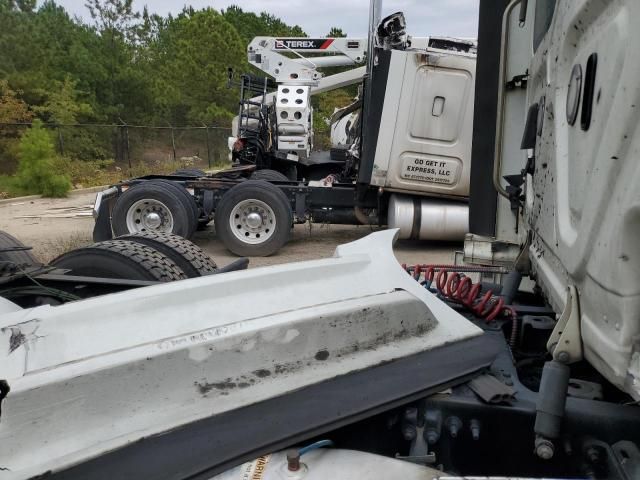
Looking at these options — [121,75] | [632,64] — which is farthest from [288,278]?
[121,75]

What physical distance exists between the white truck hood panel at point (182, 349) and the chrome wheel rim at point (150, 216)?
630 centimetres

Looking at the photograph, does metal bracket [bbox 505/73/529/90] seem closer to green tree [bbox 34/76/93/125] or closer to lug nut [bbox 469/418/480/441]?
lug nut [bbox 469/418/480/441]

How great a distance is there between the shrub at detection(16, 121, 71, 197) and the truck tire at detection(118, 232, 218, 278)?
14763mm

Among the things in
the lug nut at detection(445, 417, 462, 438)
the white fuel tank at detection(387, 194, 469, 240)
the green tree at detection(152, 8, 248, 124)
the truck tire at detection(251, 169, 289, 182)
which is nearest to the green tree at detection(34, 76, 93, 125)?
the green tree at detection(152, 8, 248, 124)

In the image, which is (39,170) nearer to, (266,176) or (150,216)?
(266,176)

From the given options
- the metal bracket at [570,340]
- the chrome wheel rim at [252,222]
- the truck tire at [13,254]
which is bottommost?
the chrome wheel rim at [252,222]

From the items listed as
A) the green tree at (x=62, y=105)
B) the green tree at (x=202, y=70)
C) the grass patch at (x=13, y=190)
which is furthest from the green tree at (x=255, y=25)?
the grass patch at (x=13, y=190)

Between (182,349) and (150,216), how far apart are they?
22.2 ft

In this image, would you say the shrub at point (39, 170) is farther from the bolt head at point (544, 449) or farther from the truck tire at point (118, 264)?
the bolt head at point (544, 449)

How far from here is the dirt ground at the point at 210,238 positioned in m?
7.93

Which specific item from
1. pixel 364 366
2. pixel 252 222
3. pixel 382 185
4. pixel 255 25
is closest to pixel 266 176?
pixel 252 222

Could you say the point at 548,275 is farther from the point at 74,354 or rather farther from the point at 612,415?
the point at 74,354

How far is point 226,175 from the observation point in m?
8.98

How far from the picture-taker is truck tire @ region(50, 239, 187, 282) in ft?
8.95
